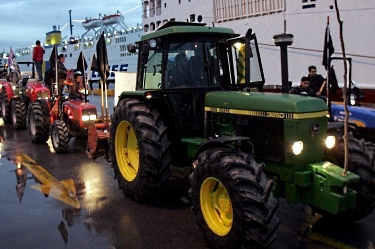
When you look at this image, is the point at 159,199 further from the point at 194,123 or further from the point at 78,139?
the point at 78,139

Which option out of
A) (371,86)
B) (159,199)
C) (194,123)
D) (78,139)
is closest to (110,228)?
(159,199)

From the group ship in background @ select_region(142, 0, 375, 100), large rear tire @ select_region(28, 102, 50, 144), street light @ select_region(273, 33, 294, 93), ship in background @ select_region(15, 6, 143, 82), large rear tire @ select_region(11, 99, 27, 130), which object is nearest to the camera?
street light @ select_region(273, 33, 294, 93)

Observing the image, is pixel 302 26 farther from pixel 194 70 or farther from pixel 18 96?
pixel 194 70

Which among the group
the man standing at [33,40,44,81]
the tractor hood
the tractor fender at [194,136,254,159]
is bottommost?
the tractor fender at [194,136,254,159]

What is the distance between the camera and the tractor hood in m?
3.91

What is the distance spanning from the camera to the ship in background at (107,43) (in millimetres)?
34844

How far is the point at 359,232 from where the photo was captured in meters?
4.27

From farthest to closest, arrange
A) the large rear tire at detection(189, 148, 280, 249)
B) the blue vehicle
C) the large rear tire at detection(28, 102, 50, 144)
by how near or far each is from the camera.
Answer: the large rear tire at detection(28, 102, 50, 144) → the blue vehicle → the large rear tire at detection(189, 148, 280, 249)

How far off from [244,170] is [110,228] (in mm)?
1794

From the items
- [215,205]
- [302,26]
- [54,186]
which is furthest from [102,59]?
[302,26]

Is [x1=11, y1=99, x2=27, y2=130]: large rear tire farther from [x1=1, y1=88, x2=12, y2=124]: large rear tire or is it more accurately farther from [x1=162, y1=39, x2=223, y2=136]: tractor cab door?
[x1=162, y1=39, x2=223, y2=136]: tractor cab door

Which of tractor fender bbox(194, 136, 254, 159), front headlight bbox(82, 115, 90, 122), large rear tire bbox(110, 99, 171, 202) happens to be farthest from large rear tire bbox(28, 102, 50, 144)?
tractor fender bbox(194, 136, 254, 159)

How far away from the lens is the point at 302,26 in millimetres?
16031

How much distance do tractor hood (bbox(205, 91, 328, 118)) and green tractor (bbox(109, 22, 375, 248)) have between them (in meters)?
0.01
